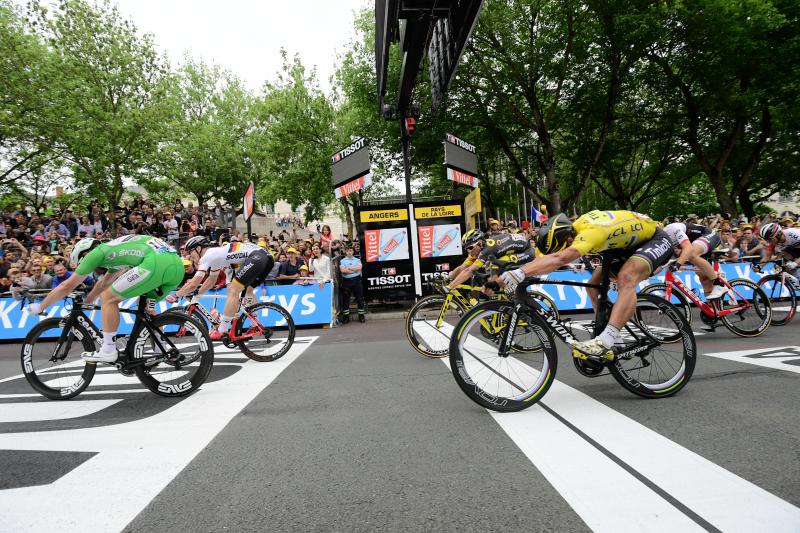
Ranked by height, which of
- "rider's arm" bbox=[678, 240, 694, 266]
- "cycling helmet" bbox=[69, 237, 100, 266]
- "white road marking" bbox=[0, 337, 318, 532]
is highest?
"cycling helmet" bbox=[69, 237, 100, 266]

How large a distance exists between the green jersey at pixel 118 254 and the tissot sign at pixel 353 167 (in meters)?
8.78

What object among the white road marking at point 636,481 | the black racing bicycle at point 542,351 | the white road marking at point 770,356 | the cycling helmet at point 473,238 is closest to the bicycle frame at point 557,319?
the black racing bicycle at point 542,351

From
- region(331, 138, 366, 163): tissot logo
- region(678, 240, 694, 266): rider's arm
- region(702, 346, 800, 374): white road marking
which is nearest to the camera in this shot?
region(702, 346, 800, 374): white road marking

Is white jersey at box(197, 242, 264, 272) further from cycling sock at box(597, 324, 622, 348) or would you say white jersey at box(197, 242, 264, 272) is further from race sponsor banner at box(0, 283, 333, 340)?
cycling sock at box(597, 324, 622, 348)

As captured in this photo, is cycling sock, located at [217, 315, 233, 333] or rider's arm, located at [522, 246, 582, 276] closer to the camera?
rider's arm, located at [522, 246, 582, 276]

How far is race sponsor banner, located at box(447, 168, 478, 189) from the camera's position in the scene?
13.9 m

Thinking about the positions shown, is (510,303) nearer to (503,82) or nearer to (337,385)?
(337,385)

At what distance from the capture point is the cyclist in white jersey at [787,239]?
7926 mm

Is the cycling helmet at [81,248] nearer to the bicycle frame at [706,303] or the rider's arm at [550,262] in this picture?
the rider's arm at [550,262]

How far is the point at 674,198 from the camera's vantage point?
39.9 m

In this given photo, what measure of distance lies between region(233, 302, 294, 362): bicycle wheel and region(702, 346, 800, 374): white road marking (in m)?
5.75

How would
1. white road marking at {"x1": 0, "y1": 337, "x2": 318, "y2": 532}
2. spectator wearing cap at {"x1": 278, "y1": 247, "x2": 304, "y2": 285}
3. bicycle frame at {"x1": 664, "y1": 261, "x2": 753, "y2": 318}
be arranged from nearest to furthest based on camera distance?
white road marking at {"x1": 0, "y1": 337, "x2": 318, "y2": 532}, bicycle frame at {"x1": 664, "y1": 261, "x2": 753, "y2": 318}, spectator wearing cap at {"x1": 278, "y1": 247, "x2": 304, "y2": 285}

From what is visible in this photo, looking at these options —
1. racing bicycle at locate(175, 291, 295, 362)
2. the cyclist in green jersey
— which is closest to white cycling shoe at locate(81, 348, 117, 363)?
the cyclist in green jersey

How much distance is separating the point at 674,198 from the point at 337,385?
141ft
